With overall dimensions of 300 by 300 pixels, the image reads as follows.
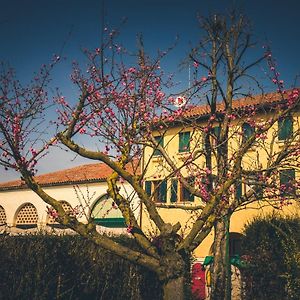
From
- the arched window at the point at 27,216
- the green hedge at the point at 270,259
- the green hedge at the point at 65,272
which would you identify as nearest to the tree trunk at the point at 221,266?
the green hedge at the point at 65,272

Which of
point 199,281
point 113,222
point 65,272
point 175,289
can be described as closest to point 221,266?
point 175,289

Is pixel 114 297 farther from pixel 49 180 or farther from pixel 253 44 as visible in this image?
pixel 49 180

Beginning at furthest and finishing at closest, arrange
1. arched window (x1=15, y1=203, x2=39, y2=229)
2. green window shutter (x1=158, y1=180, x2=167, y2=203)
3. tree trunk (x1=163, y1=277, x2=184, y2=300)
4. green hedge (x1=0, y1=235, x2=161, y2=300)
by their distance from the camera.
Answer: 1. arched window (x1=15, y1=203, x2=39, y2=229)
2. green window shutter (x1=158, y1=180, x2=167, y2=203)
3. green hedge (x1=0, y1=235, x2=161, y2=300)
4. tree trunk (x1=163, y1=277, x2=184, y2=300)

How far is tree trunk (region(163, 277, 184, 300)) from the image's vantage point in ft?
19.9

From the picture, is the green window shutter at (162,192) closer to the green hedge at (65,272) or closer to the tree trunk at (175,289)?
the green hedge at (65,272)

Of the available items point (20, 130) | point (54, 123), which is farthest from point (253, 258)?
point (20, 130)

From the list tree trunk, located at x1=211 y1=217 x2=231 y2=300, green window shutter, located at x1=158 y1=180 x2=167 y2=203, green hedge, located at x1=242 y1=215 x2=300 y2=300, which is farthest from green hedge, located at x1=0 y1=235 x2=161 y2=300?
green window shutter, located at x1=158 y1=180 x2=167 y2=203

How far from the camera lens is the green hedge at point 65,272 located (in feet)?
24.7

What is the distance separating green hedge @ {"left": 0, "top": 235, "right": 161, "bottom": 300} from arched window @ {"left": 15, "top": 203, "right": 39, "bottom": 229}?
17.5m

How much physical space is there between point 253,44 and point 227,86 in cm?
140

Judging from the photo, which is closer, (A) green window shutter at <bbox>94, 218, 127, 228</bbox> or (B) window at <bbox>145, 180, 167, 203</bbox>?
(B) window at <bbox>145, 180, 167, 203</bbox>

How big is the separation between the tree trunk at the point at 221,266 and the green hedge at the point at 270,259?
275 centimetres

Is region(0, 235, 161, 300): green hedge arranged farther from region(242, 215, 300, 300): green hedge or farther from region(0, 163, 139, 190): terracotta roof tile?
region(0, 163, 139, 190): terracotta roof tile

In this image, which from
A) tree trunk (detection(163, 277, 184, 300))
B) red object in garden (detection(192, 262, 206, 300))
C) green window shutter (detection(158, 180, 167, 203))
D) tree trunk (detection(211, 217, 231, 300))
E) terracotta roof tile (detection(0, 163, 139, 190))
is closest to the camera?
tree trunk (detection(163, 277, 184, 300))
